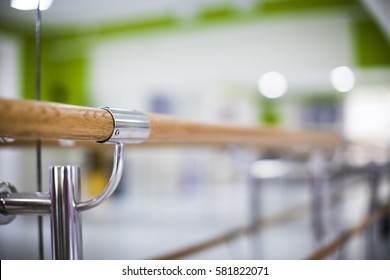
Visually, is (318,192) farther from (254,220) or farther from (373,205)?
(373,205)

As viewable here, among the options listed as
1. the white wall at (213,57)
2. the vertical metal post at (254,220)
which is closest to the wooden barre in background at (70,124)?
the vertical metal post at (254,220)

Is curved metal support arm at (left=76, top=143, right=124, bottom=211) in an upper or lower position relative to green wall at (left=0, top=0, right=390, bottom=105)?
lower

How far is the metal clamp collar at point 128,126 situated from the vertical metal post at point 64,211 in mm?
45

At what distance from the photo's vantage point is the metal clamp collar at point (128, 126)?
0.39 m

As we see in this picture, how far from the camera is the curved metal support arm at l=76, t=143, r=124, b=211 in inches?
15.9

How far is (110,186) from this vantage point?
16.1 inches

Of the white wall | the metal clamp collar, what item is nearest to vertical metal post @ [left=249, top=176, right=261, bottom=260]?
the metal clamp collar

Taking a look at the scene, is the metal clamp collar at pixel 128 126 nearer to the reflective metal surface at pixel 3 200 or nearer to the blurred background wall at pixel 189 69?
the reflective metal surface at pixel 3 200

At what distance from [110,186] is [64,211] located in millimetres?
43

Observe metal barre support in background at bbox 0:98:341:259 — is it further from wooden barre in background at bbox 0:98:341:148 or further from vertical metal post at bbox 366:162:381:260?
vertical metal post at bbox 366:162:381:260

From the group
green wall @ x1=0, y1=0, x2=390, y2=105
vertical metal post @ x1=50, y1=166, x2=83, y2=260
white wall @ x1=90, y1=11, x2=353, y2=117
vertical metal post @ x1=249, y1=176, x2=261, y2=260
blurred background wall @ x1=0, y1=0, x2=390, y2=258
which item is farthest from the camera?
white wall @ x1=90, y1=11, x2=353, y2=117

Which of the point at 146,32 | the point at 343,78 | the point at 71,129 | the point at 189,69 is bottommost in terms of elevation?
the point at 71,129

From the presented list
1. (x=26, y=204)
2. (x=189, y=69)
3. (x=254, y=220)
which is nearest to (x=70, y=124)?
(x=26, y=204)
